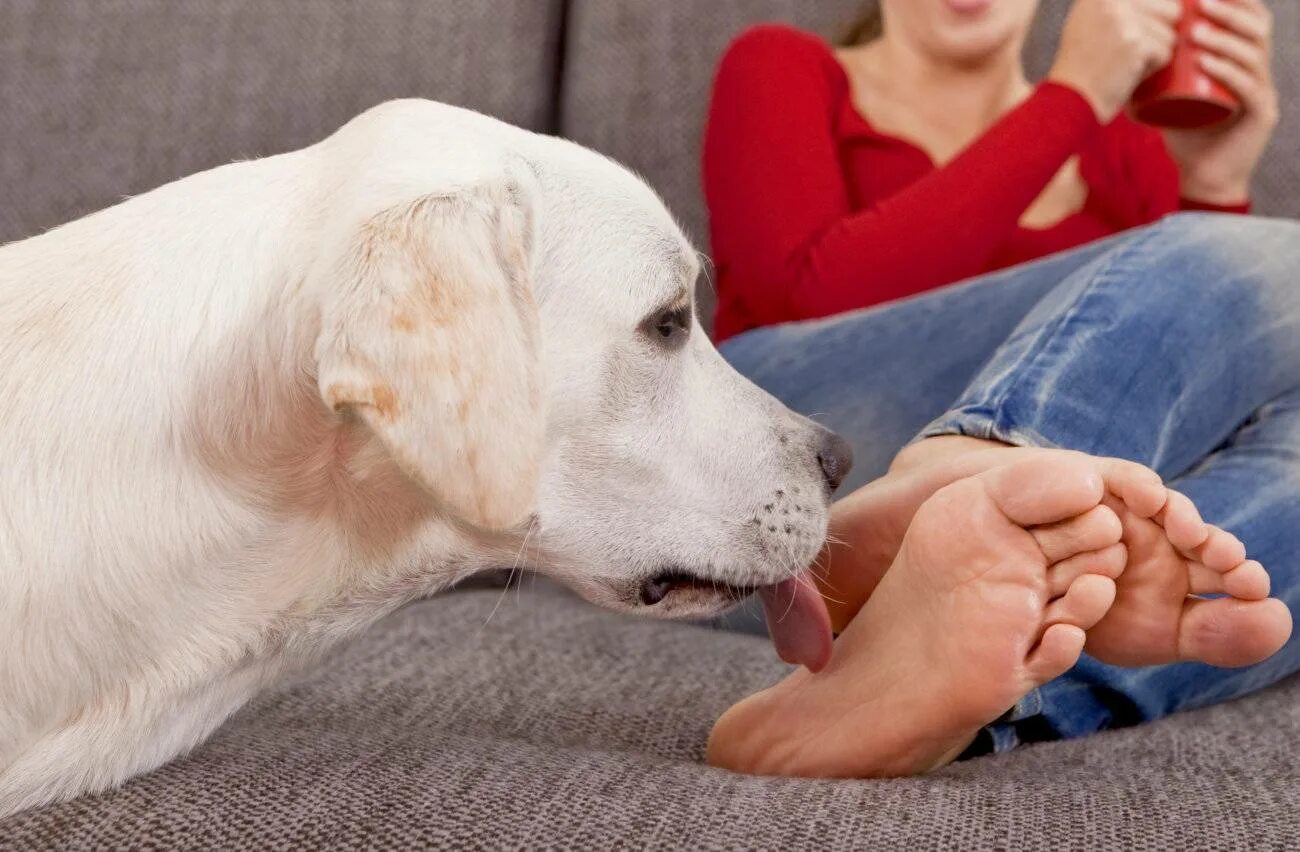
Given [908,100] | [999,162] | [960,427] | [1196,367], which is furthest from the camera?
[908,100]

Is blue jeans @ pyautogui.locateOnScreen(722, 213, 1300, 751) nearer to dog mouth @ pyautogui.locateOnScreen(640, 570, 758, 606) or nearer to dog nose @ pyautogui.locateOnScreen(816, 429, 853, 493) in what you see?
dog nose @ pyautogui.locateOnScreen(816, 429, 853, 493)

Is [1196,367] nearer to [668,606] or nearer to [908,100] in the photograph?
[668,606]

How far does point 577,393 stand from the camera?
3.18 ft

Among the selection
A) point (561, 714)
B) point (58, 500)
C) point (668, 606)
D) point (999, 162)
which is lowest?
point (561, 714)

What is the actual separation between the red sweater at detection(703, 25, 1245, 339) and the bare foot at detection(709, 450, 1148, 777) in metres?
0.73

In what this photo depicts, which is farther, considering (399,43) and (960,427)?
(399,43)

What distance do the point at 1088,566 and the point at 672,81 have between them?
1.40m

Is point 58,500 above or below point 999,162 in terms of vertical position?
below

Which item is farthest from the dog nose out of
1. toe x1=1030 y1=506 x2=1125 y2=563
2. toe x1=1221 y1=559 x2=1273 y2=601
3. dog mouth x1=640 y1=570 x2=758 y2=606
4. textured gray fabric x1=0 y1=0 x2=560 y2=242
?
textured gray fabric x1=0 y1=0 x2=560 y2=242

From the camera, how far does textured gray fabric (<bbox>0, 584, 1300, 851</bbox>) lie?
82 centimetres

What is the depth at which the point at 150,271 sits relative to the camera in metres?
0.91

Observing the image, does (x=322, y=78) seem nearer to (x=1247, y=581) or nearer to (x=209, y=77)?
(x=209, y=77)

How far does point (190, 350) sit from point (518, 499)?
0.26 meters

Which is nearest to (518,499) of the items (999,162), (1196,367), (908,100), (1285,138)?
(1196,367)
